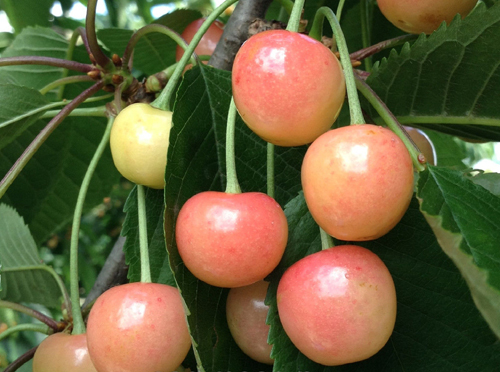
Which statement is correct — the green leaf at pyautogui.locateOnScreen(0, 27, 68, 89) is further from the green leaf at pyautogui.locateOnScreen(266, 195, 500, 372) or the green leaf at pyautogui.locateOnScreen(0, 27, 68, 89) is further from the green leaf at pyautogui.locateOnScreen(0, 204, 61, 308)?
the green leaf at pyautogui.locateOnScreen(266, 195, 500, 372)

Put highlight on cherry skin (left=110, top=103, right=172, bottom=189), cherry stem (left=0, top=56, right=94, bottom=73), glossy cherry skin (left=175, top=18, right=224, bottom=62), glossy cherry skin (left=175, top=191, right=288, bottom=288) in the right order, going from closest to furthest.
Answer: glossy cherry skin (left=175, top=191, right=288, bottom=288)
highlight on cherry skin (left=110, top=103, right=172, bottom=189)
cherry stem (left=0, top=56, right=94, bottom=73)
glossy cherry skin (left=175, top=18, right=224, bottom=62)

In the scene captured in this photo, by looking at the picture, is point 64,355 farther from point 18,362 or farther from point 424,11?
point 424,11

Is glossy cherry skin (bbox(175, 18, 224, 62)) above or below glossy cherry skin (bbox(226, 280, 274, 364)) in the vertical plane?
above

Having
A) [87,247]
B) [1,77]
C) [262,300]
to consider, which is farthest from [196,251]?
[87,247]

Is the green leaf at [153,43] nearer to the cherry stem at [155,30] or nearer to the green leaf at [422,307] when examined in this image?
the cherry stem at [155,30]

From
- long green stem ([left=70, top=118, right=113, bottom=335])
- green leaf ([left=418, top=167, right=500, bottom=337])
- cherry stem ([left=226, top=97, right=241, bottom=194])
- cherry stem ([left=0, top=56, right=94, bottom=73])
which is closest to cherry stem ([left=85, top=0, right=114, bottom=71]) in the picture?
cherry stem ([left=0, top=56, right=94, bottom=73])

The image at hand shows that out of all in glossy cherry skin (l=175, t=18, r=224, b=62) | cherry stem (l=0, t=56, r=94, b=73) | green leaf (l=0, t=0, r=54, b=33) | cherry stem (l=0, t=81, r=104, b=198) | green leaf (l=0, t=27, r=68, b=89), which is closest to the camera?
cherry stem (l=0, t=81, r=104, b=198)
